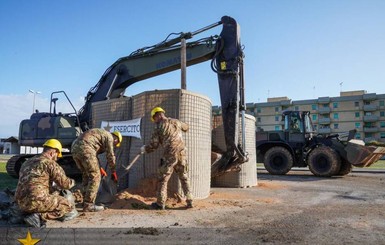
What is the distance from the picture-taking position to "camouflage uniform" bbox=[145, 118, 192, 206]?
5.99m

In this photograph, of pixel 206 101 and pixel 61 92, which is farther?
pixel 61 92

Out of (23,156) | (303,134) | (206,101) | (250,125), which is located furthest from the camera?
(303,134)

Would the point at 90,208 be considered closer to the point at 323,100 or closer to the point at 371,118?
the point at 323,100

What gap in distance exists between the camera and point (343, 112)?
6694 centimetres

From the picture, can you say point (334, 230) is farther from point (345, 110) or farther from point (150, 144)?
point (345, 110)

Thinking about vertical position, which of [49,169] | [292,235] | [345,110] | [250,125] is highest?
[345,110]

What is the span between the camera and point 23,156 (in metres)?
11.8

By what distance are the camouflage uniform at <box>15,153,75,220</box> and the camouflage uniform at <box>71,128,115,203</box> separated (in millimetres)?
750

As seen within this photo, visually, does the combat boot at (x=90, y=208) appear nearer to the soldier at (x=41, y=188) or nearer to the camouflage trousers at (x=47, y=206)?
the camouflage trousers at (x=47, y=206)

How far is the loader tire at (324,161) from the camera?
13.1 m

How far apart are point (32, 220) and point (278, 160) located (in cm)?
1201

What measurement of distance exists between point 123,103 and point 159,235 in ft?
13.9

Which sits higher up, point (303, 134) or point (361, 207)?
point (303, 134)

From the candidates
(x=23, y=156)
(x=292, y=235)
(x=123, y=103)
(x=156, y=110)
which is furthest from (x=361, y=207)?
(x=23, y=156)
